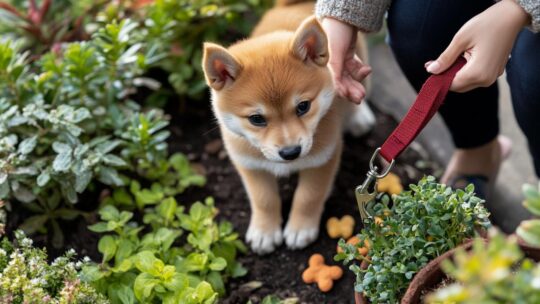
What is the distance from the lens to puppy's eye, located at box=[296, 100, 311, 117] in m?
1.85

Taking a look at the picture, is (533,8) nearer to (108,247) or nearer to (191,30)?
(108,247)

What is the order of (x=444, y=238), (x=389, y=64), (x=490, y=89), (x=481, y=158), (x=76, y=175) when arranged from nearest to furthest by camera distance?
1. (x=444, y=238)
2. (x=76, y=175)
3. (x=490, y=89)
4. (x=481, y=158)
5. (x=389, y=64)

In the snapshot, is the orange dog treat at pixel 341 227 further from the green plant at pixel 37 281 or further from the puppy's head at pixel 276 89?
the green plant at pixel 37 281

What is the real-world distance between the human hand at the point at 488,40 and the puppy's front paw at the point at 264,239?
915 mm

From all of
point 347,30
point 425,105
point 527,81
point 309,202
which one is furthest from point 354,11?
point 309,202

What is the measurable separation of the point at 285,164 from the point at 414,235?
68 centimetres

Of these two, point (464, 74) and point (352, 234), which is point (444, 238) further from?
point (352, 234)

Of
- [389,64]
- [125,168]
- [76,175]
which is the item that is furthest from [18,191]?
[389,64]

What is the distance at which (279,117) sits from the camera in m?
1.83

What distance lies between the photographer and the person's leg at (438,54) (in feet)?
6.13

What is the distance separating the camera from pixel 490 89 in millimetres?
2115

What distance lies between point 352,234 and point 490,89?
0.71 m

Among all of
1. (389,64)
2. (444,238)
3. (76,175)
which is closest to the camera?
(444,238)

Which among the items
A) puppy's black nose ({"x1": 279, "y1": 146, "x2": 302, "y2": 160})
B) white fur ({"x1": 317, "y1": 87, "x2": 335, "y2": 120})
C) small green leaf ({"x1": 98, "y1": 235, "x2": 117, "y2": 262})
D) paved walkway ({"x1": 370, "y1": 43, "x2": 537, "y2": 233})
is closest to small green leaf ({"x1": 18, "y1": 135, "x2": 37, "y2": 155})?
small green leaf ({"x1": 98, "y1": 235, "x2": 117, "y2": 262})
